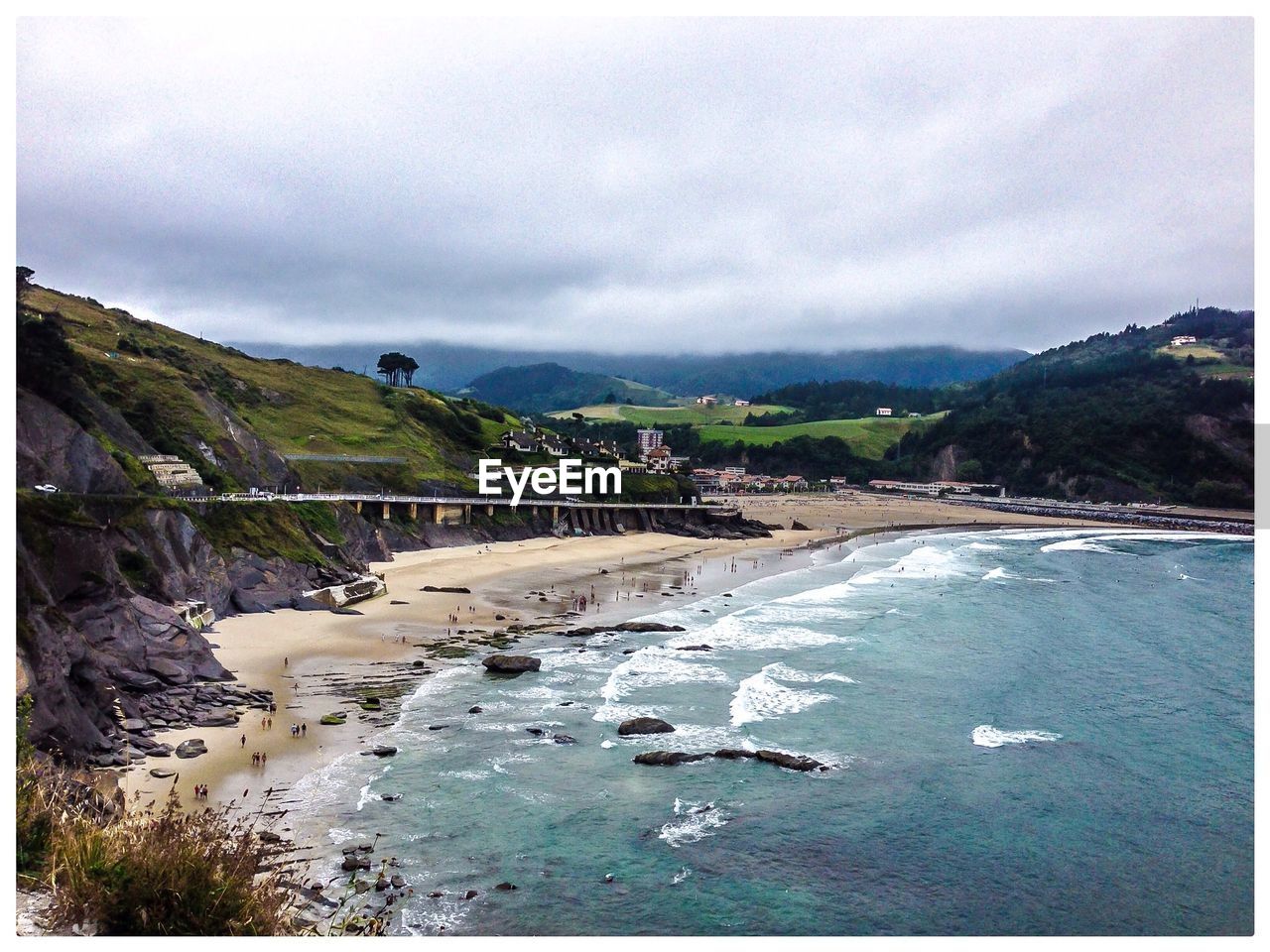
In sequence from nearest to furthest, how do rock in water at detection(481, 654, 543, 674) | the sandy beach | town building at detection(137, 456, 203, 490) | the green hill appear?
the sandy beach
rock in water at detection(481, 654, 543, 674)
town building at detection(137, 456, 203, 490)
the green hill

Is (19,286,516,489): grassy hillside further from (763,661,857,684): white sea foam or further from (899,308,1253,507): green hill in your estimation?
(899,308,1253,507): green hill

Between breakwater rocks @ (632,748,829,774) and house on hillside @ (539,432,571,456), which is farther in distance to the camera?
house on hillside @ (539,432,571,456)

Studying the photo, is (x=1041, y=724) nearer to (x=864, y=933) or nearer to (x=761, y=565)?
(x=864, y=933)

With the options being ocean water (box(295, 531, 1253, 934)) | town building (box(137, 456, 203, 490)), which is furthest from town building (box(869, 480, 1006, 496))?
town building (box(137, 456, 203, 490))

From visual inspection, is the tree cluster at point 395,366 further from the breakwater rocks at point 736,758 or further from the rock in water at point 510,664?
the breakwater rocks at point 736,758

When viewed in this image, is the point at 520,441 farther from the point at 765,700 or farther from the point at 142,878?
the point at 142,878

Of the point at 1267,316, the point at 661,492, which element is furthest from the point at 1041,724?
the point at 661,492
